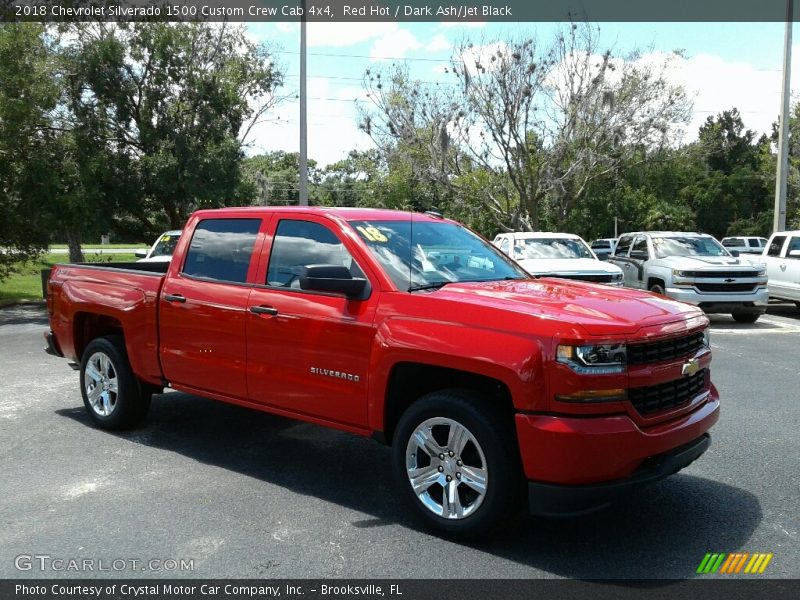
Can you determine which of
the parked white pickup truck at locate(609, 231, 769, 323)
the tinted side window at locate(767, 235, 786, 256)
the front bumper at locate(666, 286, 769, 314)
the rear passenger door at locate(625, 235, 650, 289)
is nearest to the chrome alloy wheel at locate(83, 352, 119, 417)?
the parked white pickup truck at locate(609, 231, 769, 323)

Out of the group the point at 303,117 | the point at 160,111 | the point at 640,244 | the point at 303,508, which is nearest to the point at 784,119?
the point at 640,244

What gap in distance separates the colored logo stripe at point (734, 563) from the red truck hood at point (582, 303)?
129cm

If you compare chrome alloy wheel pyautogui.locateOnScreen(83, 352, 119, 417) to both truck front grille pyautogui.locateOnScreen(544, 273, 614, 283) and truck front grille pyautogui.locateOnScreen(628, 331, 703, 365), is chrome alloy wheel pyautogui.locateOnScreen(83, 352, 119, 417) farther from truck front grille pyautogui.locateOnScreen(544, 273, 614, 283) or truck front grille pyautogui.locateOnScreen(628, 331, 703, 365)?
truck front grille pyautogui.locateOnScreen(544, 273, 614, 283)

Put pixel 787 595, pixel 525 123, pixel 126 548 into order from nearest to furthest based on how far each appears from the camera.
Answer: pixel 787 595, pixel 126 548, pixel 525 123

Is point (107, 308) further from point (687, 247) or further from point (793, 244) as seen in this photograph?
point (793, 244)

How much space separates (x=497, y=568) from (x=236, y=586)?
1.35m

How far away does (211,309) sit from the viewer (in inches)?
215

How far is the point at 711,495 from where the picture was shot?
4.88m

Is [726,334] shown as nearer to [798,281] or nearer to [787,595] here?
[798,281]

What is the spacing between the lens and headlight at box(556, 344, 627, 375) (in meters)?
3.76

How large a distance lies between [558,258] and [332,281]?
10.1 m

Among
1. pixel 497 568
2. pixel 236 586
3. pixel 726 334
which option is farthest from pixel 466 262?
pixel 726 334

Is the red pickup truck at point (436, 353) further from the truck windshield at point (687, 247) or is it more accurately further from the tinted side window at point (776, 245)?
the tinted side window at point (776, 245)

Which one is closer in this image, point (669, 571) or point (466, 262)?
point (669, 571)
